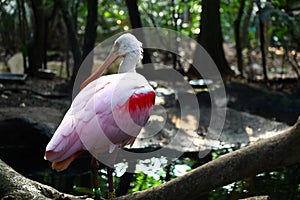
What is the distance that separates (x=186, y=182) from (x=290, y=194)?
8.34 feet

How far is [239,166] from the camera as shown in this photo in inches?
118

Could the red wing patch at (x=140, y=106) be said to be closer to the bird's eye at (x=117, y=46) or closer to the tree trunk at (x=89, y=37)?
the bird's eye at (x=117, y=46)

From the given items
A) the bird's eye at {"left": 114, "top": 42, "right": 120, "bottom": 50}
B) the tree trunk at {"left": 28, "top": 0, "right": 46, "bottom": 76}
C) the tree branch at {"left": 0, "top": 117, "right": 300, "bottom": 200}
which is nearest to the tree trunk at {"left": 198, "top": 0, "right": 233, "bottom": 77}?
the tree trunk at {"left": 28, "top": 0, "right": 46, "bottom": 76}

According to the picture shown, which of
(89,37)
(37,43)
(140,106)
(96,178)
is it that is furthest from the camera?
(37,43)

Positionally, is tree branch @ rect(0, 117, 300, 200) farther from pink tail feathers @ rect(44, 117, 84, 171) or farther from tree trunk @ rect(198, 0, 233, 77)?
tree trunk @ rect(198, 0, 233, 77)

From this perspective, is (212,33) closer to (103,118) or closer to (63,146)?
(103,118)

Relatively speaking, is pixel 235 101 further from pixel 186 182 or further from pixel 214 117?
pixel 186 182

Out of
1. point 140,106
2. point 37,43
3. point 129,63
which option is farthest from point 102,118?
point 37,43

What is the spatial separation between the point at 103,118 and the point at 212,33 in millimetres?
5271

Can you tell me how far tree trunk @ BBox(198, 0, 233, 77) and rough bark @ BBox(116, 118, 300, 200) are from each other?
20.9 ft

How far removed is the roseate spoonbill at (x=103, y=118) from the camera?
4328 mm

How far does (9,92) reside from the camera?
28.5ft

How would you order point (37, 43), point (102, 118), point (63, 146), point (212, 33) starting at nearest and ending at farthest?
point (63, 146) < point (102, 118) < point (212, 33) < point (37, 43)

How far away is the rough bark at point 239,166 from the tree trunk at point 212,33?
6.36 meters
